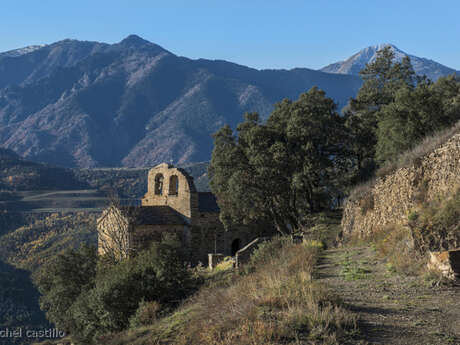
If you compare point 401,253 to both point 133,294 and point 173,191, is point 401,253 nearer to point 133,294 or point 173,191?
point 133,294

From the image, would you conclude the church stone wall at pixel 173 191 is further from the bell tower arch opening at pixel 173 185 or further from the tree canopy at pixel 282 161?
the tree canopy at pixel 282 161

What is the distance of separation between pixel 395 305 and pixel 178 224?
2616cm

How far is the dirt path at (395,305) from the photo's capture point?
23.3ft

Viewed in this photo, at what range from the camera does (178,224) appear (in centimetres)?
3412

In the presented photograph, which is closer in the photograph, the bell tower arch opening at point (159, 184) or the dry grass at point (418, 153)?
the dry grass at point (418, 153)

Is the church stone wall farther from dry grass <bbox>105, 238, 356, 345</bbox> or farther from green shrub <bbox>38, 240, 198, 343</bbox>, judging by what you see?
dry grass <bbox>105, 238, 356, 345</bbox>

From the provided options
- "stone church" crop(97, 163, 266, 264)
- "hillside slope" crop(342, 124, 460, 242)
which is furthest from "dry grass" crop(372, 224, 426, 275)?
"stone church" crop(97, 163, 266, 264)

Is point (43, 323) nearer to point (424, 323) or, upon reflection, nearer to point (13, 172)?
point (424, 323)

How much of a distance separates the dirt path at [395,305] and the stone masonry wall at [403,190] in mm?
2802

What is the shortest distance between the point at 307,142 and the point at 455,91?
31.8 feet

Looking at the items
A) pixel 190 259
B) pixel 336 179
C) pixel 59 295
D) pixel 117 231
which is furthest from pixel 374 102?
pixel 59 295

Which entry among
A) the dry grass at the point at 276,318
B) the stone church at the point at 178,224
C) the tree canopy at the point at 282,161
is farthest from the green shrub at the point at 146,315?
the stone church at the point at 178,224

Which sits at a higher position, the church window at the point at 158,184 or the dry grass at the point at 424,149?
the dry grass at the point at 424,149

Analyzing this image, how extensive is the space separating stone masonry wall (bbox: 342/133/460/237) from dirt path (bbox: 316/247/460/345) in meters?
2.80
